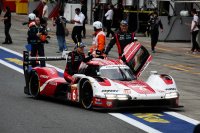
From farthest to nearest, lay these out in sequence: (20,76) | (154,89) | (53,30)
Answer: (53,30) → (20,76) → (154,89)

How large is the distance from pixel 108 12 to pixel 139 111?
79.3 ft

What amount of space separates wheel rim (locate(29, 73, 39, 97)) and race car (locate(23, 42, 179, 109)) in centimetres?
8

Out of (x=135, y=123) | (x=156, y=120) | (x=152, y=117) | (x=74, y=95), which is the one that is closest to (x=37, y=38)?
(x=74, y=95)

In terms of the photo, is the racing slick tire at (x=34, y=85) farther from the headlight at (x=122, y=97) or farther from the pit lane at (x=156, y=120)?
the headlight at (x=122, y=97)

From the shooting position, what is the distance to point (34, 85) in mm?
18828

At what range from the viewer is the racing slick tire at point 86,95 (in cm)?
1627

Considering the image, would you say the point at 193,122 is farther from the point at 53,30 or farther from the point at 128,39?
the point at 53,30

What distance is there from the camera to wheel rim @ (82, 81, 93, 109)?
640 inches

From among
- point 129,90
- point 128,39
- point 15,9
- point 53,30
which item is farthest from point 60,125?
point 15,9

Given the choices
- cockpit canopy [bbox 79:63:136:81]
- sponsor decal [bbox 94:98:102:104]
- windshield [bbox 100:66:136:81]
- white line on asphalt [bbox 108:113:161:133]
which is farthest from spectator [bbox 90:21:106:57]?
white line on asphalt [bbox 108:113:161:133]

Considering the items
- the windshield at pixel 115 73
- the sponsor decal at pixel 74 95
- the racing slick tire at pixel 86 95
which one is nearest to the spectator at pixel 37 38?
the sponsor decal at pixel 74 95

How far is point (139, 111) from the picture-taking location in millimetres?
16781

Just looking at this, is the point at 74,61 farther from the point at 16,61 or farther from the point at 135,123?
the point at 16,61

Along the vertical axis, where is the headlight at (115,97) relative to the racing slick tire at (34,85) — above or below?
above
